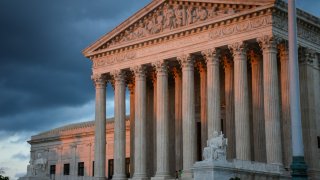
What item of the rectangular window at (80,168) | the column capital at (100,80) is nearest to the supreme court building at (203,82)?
the column capital at (100,80)

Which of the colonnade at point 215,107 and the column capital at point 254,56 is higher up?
the column capital at point 254,56

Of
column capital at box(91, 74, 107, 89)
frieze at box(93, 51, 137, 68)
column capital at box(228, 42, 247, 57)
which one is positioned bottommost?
column capital at box(91, 74, 107, 89)

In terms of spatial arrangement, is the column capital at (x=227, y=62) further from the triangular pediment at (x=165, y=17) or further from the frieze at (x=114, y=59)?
the frieze at (x=114, y=59)

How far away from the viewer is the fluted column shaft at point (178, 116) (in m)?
56.8

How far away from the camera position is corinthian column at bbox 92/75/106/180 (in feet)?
193

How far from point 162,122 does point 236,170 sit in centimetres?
1351

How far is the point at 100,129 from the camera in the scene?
196 ft

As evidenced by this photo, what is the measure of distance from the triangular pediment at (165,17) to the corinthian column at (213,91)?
3.02 m

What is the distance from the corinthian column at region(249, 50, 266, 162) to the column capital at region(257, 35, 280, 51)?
3.77 meters

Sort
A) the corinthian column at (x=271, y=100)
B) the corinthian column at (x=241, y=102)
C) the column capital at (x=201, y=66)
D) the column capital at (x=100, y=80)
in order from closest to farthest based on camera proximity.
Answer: the corinthian column at (x=271, y=100)
the corinthian column at (x=241, y=102)
the column capital at (x=201, y=66)
the column capital at (x=100, y=80)

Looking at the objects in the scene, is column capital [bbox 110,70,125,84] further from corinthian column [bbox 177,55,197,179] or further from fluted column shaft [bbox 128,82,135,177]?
corinthian column [bbox 177,55,197,179]

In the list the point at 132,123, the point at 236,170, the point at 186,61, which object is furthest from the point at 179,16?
the point at 236,170

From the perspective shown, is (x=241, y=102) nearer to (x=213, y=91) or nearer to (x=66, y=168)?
(x=213, y=91)

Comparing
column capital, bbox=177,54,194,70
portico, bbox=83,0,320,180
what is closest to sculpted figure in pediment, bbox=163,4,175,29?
portico, bbox=83,0,320,180
